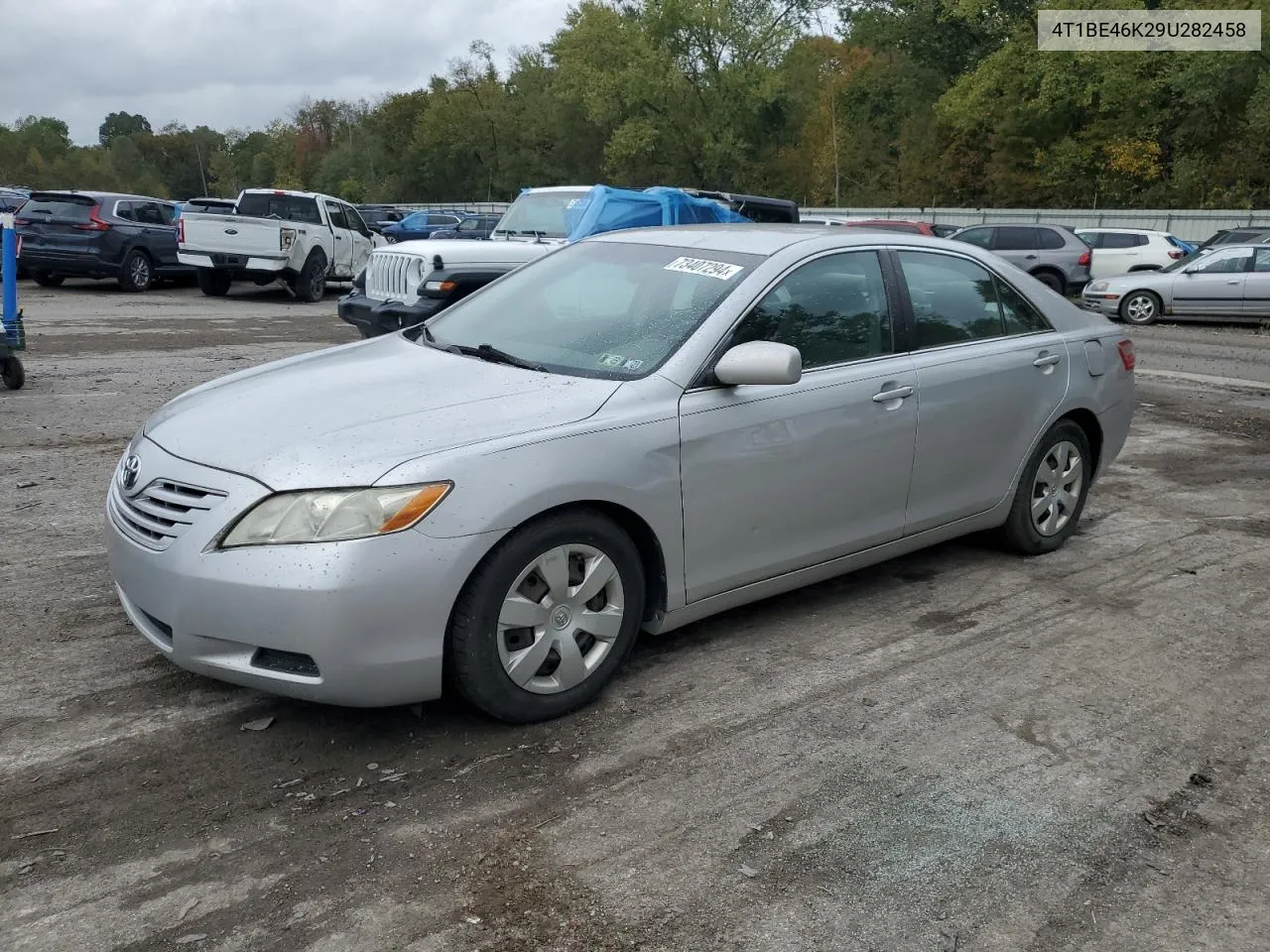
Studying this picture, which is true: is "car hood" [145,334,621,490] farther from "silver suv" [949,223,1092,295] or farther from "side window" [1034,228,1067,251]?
"side window" [1034,228,1067,251]

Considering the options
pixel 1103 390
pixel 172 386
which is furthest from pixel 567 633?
pixel 172 386

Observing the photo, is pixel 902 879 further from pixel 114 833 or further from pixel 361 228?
pixel 361 228

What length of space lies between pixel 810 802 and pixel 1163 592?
271 cm

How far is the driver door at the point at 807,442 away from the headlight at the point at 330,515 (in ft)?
3.39

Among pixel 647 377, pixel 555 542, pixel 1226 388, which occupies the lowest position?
pixel 1226 388

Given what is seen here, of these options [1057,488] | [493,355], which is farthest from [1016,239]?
[493,355]

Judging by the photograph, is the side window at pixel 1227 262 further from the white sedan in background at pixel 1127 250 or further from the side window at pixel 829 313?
the side window at pixel 829 313

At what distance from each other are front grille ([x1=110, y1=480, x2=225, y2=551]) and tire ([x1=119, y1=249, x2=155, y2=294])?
18483mm

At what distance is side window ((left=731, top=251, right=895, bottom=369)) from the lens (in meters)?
4.46

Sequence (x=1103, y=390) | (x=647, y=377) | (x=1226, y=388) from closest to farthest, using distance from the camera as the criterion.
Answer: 1. (x=647, y=377)
2. (x=1103, y=390)
3. (x=1226, y=388)

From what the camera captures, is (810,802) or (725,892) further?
(810,802)

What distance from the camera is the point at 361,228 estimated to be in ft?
73.8

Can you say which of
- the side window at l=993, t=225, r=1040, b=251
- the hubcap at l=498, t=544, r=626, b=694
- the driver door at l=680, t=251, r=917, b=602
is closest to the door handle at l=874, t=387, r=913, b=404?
the driver door at l=680, t=251, r=917, b=602

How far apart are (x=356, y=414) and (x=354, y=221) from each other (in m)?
19.5
